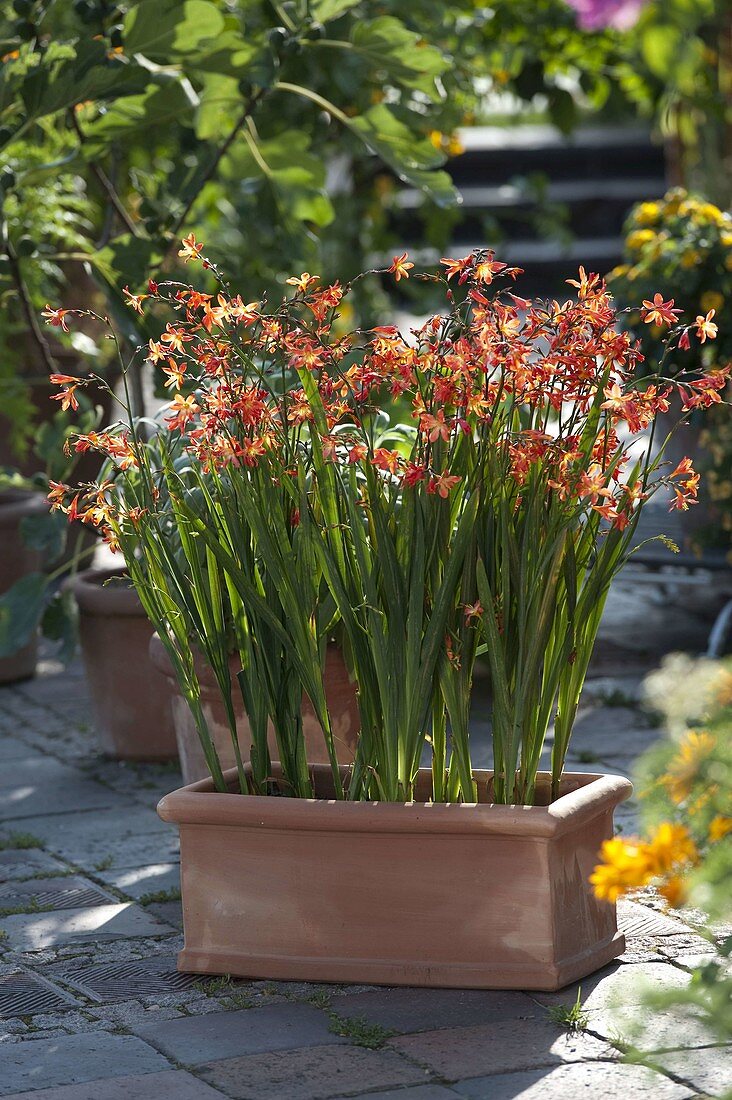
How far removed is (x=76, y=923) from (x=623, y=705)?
219 cm

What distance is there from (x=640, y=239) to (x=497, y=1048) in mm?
3515

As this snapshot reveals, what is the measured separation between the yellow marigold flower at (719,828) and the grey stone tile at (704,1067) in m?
0.51

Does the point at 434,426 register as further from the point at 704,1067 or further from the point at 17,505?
the point at 17,505

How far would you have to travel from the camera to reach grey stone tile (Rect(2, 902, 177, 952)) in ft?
10.3

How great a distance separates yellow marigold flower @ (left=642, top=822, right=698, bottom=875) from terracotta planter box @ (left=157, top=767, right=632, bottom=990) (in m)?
0.76

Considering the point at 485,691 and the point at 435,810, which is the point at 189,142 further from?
the point at 435,810

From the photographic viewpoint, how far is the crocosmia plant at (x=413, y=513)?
2678mm

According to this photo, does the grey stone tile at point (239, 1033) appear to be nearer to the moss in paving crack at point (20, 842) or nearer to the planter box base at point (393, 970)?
the planter box base at point (393, 970)

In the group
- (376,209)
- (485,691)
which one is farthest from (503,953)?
(376,209)

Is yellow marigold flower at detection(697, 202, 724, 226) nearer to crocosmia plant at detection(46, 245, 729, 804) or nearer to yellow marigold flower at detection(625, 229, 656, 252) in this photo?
yellow marigold flower at detection(625, 229, 656, 252)

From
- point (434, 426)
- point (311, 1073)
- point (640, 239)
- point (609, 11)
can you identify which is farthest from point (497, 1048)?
point (640, 239)

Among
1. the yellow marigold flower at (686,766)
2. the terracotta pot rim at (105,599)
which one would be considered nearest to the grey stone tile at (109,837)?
the terracotta pot rim at (105,599)

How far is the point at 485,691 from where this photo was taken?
5.12 metres

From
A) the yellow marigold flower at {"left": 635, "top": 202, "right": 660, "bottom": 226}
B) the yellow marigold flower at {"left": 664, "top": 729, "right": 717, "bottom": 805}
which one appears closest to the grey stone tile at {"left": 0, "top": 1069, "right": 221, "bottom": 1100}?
the yellow marigold flower at {"left": 664, "top": 729, "right": 717, "bottom": 805}
